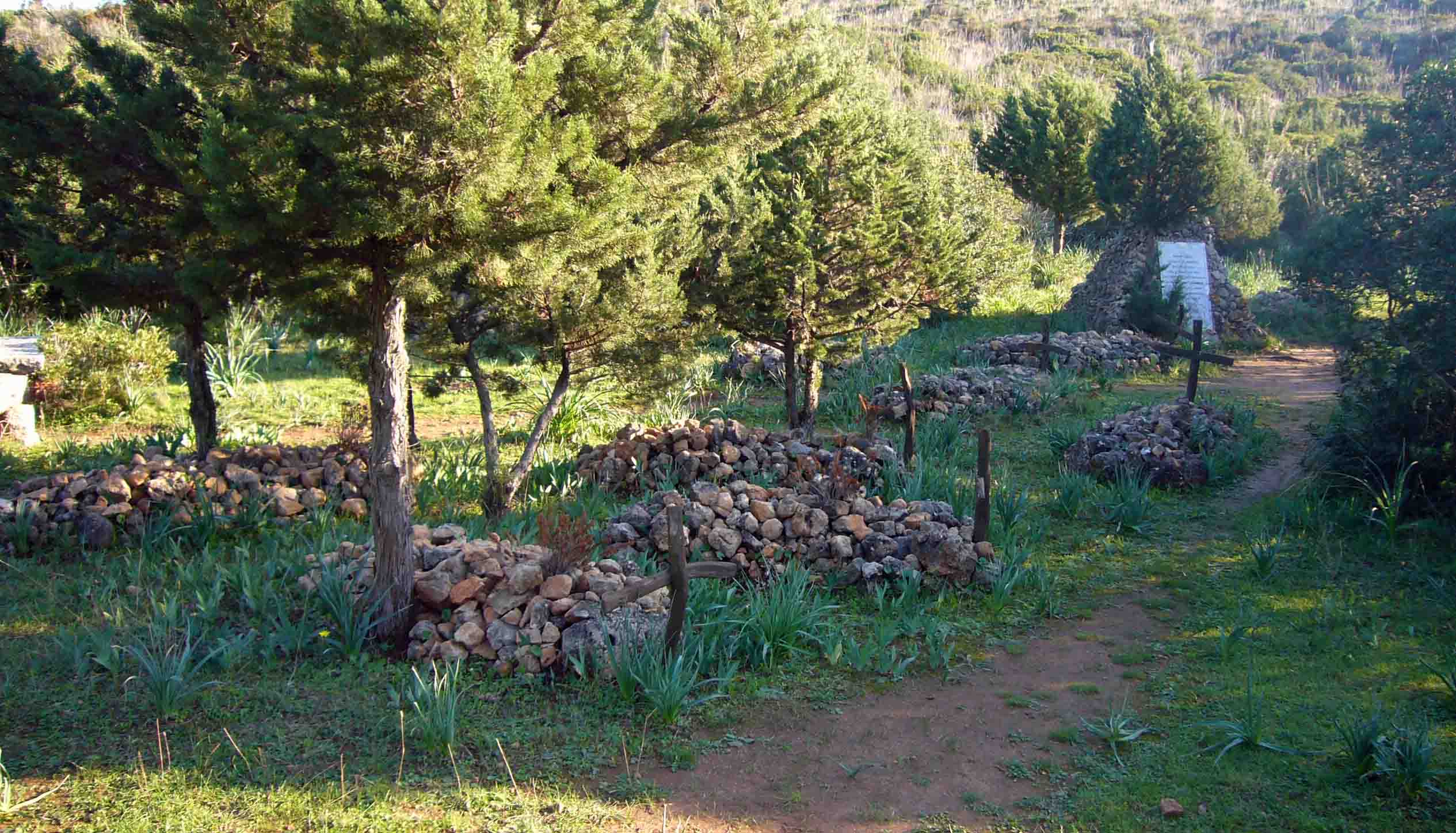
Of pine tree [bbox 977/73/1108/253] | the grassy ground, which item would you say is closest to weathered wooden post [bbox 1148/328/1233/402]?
the grassy ground

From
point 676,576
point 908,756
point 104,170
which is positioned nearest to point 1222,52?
point 104,170

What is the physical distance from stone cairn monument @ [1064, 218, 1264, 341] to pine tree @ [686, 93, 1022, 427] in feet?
26.6

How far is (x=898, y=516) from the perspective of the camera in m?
6.84

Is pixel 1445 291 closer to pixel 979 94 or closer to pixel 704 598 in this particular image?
pixel 704 598

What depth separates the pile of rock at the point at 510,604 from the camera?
4.97m

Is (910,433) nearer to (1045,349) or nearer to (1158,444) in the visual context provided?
(1158,444)

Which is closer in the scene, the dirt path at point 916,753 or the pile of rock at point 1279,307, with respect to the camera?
the dirt path at point 916,753

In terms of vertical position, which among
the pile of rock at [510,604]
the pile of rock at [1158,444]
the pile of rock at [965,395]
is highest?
the pile of rock at [965,395]

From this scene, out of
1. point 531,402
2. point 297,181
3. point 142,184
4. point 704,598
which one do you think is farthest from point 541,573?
point 531,402

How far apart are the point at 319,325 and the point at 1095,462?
6788mm

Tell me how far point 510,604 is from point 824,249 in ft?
17.3

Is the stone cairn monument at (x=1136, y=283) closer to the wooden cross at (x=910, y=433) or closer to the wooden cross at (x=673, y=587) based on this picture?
the wooden cross at (x=910, y=433)

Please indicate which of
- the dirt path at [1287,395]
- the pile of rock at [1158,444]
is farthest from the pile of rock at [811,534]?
the dirt path at [1287,395]

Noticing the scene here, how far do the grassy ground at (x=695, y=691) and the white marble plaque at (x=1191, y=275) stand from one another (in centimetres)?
1015
